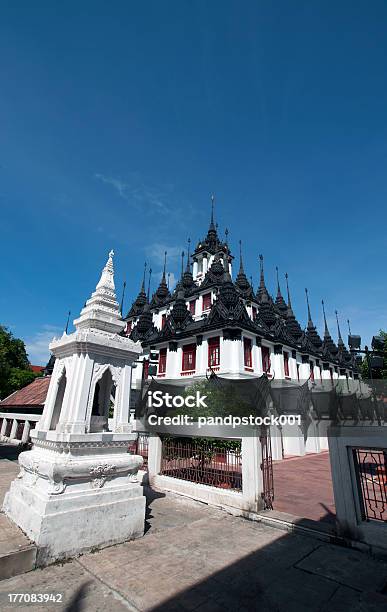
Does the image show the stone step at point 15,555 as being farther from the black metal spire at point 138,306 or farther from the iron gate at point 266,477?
the black metal spire at point 138,306

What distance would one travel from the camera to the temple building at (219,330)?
71.1ft

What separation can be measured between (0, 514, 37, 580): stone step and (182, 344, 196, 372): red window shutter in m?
18.6

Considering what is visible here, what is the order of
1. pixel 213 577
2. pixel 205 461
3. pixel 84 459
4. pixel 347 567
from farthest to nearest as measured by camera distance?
pixel 205 461
pixel 84 459
pixel 347 567
pixel 213 577

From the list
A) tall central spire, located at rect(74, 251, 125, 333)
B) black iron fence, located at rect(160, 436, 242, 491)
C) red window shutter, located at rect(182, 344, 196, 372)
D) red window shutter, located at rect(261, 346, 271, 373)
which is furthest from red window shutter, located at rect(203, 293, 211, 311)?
tall central spire, located at rect(74, 251, 125, 333)

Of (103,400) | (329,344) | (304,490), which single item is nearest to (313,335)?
(329,344)

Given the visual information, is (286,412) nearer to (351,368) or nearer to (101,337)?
(101,337)

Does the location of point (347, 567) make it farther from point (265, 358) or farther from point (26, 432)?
point (26, 432)

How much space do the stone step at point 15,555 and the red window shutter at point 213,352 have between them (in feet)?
56.3

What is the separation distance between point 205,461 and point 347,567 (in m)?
4.84

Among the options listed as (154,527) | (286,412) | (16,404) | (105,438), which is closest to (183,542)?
(154,527)

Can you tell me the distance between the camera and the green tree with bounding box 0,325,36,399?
55.6 feet

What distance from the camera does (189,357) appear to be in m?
23.9

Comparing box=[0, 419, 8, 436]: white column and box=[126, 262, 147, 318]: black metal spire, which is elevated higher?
box=[126, 262, 147, 318]: black metal spire

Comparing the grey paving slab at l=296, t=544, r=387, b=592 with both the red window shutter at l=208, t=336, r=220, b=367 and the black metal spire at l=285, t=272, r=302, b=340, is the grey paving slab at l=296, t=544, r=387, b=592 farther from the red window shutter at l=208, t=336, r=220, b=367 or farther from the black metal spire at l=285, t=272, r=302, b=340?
the black metal spire at l=285, t=272, r=302, b=340
